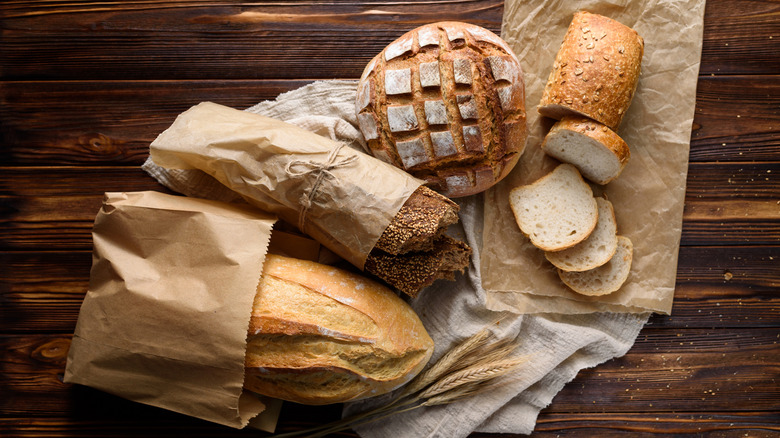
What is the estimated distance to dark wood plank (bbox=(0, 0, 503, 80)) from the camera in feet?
6.95

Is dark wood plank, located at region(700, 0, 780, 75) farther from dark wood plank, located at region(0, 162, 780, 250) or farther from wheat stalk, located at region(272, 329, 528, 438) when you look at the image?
wheat stalk, located at region(272, 329, 528, 438)

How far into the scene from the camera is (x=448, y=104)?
183 cm

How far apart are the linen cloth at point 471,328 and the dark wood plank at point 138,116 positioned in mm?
149

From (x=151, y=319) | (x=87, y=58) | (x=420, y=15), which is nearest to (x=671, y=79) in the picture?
(x=420, y=15)

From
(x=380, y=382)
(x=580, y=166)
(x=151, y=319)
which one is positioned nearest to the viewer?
(x=151, y=319)

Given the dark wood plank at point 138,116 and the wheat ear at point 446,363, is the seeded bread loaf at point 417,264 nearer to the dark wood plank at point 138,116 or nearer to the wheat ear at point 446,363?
the wheat ear at point 446,363

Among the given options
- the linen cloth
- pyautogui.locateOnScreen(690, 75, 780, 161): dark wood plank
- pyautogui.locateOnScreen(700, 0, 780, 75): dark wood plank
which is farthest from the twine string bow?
pyautogui.locateOnScreen(700, 0, 780, 75): dark wood plank

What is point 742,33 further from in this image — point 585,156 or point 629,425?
point 629,425

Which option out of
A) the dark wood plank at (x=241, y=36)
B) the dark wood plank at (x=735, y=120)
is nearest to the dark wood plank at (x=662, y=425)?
the dark wood plank at (x=735, y=120)

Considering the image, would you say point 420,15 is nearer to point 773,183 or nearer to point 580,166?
point 580,166

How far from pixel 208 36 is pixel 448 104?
110cm

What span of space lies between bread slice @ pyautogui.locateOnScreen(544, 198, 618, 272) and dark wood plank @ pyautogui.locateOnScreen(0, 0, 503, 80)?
91cm

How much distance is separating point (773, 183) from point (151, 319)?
255 cm

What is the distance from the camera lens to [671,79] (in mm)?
2053
